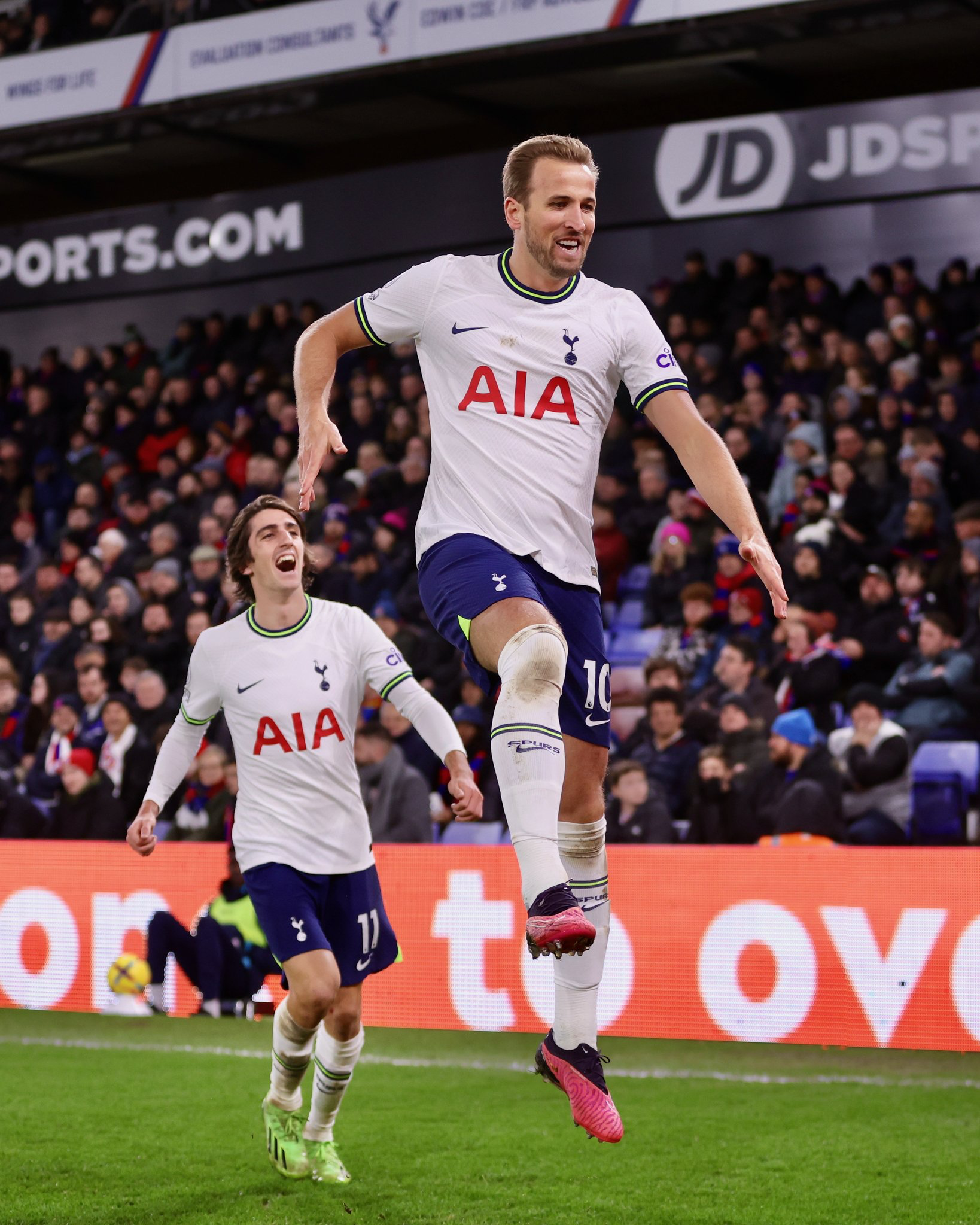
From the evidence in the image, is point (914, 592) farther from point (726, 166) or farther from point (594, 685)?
point (594, 685)

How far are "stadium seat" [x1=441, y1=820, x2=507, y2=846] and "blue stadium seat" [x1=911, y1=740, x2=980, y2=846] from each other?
260cm

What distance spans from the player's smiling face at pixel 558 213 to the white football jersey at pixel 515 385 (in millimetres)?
122

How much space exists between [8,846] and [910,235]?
10.4m

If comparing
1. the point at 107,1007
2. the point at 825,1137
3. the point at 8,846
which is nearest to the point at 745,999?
the point at 825,1137

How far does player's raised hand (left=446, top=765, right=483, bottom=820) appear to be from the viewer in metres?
4.80

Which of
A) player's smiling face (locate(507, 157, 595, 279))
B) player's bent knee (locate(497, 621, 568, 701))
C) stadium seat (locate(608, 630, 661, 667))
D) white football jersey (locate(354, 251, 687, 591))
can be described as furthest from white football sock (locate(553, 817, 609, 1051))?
stadium seat (locate(608, 630, 661, 667))

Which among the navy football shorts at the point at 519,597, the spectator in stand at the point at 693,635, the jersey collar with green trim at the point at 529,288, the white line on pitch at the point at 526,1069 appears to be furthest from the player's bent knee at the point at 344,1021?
the spectator in stand at the point at 693,635

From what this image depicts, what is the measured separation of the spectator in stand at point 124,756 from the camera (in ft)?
36.5

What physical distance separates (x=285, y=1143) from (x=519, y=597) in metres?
3.11

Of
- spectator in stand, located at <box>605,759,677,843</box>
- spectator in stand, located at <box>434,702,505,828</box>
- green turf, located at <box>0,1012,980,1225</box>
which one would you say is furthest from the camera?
spectator in stand, located at <box>434,702,505,828</box>

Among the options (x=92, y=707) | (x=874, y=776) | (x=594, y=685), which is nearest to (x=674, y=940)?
(x=874, y=776)

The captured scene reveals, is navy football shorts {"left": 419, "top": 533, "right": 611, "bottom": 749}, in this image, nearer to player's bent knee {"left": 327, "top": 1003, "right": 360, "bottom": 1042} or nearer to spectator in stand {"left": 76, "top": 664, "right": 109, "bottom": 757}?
player's bent knee {"left": 327, "top": 1003, "right": 360, "bottom": 1042}

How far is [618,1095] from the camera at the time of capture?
7.95 metres

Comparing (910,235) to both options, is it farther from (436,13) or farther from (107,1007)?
(107,1007)
